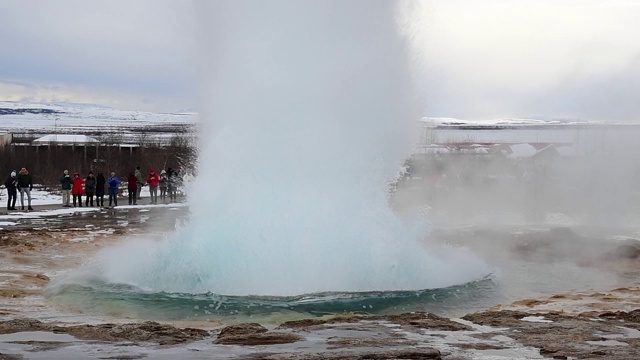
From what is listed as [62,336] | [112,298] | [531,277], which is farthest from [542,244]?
[62,336]

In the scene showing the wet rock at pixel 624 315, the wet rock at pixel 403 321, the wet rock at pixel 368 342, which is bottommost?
the wet rock at pixel 624 315

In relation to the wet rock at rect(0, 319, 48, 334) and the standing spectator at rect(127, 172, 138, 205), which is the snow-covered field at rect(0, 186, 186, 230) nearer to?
the standing spectator at rect(127, 172, 138, 205)

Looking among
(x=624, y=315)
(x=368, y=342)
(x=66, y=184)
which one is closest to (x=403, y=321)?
(x=368, y=342)

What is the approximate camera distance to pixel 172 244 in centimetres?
1045

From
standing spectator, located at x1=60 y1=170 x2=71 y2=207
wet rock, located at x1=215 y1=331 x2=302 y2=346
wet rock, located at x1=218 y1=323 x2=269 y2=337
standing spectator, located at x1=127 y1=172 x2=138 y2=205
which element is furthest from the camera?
standing spectator, located at x1=127 y1=172 x2=138 y2=205

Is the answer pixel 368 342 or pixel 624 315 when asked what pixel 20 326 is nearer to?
pixel 368 342

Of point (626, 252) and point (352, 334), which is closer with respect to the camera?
point (352, 334)

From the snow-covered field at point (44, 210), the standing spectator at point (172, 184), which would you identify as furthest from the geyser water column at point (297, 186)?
the standing spectator at point (172, 184)

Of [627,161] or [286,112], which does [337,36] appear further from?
[627,161]

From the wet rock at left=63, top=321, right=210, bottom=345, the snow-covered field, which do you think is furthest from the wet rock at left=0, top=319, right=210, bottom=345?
the snow-covered field

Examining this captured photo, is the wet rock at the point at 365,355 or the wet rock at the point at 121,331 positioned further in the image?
the wet rock at the point at 121,331

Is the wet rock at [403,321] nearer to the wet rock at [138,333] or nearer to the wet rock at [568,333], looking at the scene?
the wet rock at [568,333]

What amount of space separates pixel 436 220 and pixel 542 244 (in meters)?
5.81

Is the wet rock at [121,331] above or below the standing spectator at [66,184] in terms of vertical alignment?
below
